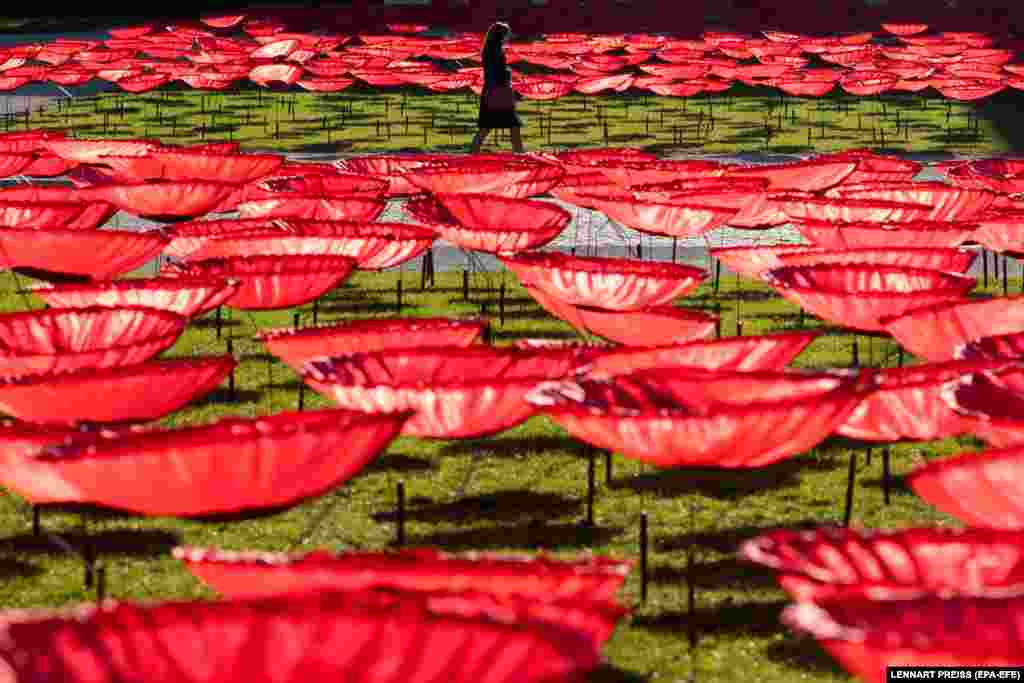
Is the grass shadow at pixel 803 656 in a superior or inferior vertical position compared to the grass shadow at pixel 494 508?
superior

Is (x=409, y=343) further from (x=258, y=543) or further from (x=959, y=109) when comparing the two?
(x=959, y=109)

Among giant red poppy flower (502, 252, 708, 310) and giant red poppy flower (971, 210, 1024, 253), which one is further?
giant red poppy flower (971, 210, 1024, 253)

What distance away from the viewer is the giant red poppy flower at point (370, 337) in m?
9.13

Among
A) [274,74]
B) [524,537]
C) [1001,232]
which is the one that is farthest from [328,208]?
[274,74]

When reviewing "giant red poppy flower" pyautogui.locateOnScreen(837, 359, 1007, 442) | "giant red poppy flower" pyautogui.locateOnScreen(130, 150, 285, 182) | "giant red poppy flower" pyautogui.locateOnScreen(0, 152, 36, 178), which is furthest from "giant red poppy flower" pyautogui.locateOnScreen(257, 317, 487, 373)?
"giant red poppy flower" pyautogui.locateOnScreen(0, 152, 36, 178)

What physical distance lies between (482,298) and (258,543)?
863 cm

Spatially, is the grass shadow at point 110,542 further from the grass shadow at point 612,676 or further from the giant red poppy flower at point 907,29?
the giant red poppy flower at point 907,29

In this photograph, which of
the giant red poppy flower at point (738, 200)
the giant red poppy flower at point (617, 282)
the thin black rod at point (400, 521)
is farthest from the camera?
the giant red poppy flower at point (738, 200)

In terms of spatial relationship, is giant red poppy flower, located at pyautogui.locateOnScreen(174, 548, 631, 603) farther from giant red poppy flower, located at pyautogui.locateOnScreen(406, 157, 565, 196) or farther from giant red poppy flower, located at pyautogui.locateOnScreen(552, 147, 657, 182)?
giant red poppy flower, located at pyautogui.locateOnScreen(552, 147, 657, 182)

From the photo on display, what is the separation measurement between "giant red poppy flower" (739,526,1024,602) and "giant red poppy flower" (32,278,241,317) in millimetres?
5212

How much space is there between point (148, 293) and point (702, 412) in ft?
14.2

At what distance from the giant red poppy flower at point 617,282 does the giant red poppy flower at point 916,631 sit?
219 inches

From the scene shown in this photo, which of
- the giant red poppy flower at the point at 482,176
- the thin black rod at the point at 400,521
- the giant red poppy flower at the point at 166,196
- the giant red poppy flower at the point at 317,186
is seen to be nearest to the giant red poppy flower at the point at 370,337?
the thin black rod at the point at 400,521

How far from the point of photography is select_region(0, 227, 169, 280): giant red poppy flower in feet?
38.2
